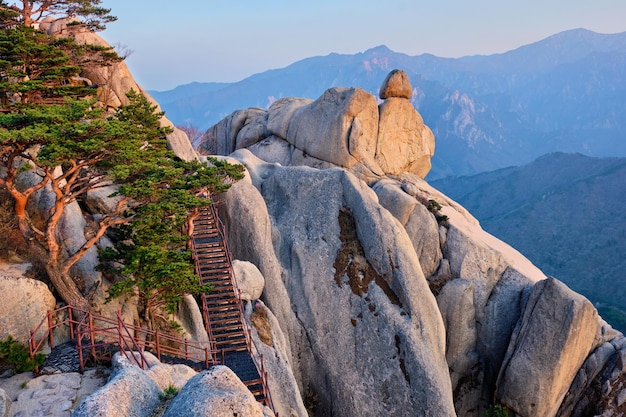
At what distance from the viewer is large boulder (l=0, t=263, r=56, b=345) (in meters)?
17.1

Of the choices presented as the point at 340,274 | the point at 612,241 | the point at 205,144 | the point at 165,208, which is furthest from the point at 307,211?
the point at 612,241

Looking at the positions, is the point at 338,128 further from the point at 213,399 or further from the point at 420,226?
the point at 213,399

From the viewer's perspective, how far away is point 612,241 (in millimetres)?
127375

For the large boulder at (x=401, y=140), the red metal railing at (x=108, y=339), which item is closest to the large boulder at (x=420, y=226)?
the large boulder at (x=401, y=140)

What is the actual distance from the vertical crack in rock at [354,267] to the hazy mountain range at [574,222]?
83459mm

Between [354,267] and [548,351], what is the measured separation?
38.7 feet

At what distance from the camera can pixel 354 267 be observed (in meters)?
28.2

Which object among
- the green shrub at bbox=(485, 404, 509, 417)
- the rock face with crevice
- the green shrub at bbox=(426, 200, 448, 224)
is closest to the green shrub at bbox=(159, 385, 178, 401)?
the rock face with crevice

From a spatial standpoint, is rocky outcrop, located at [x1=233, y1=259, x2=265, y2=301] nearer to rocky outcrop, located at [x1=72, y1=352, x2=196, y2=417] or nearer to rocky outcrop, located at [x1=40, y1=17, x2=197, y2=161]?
rocky outcrop, located at [x1=72, y1=352, x2=196, y2=417]

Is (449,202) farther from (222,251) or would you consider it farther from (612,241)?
(612,241)

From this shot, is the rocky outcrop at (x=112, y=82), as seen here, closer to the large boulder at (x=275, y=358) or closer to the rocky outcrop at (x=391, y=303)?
the rocky outcrop at (x=391, y=303)

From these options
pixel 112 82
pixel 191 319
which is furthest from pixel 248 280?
pixel 112 82

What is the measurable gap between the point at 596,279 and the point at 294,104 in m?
94.7

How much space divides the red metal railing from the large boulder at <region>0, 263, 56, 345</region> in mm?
335
